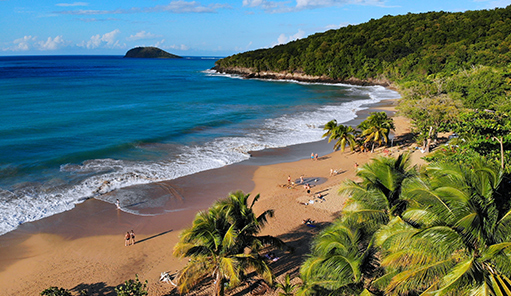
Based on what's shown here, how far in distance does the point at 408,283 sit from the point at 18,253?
16.2 m

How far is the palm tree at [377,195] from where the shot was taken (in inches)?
300

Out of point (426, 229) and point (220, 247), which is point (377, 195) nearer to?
point (426, 229)

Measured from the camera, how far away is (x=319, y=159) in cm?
2719

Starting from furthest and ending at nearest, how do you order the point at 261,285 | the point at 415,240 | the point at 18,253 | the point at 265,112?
1. the point at 265,112
2. the point at 18,253
3. the point at 261,285
4. the point at 415,240

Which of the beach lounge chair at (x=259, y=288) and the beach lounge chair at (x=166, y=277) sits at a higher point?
the beach lounge chair at (x=259, y=288)

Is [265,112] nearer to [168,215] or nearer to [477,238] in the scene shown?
[168,215]

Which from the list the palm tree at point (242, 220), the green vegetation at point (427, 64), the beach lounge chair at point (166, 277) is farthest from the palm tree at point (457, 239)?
the beach lounge chair at point (166, 277)

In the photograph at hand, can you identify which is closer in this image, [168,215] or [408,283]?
[408,283]

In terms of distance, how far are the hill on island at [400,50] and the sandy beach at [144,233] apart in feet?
186

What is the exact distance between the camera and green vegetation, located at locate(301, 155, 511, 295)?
495cm

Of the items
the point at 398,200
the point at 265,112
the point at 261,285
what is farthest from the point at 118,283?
the point at 265,112

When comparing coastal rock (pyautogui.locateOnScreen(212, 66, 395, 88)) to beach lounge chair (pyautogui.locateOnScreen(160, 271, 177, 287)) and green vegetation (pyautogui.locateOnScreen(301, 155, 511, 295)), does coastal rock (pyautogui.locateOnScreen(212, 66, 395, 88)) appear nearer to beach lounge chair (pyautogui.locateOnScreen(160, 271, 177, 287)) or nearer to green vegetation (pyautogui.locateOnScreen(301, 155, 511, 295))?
beach lounge chair (pyautogui.locateOnScreen(160, 271, 177, 287))

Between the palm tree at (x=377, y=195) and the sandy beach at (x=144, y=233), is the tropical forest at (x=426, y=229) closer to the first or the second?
the palm tree at (x=377, y=195)

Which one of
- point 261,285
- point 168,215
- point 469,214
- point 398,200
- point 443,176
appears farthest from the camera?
point 168,215
